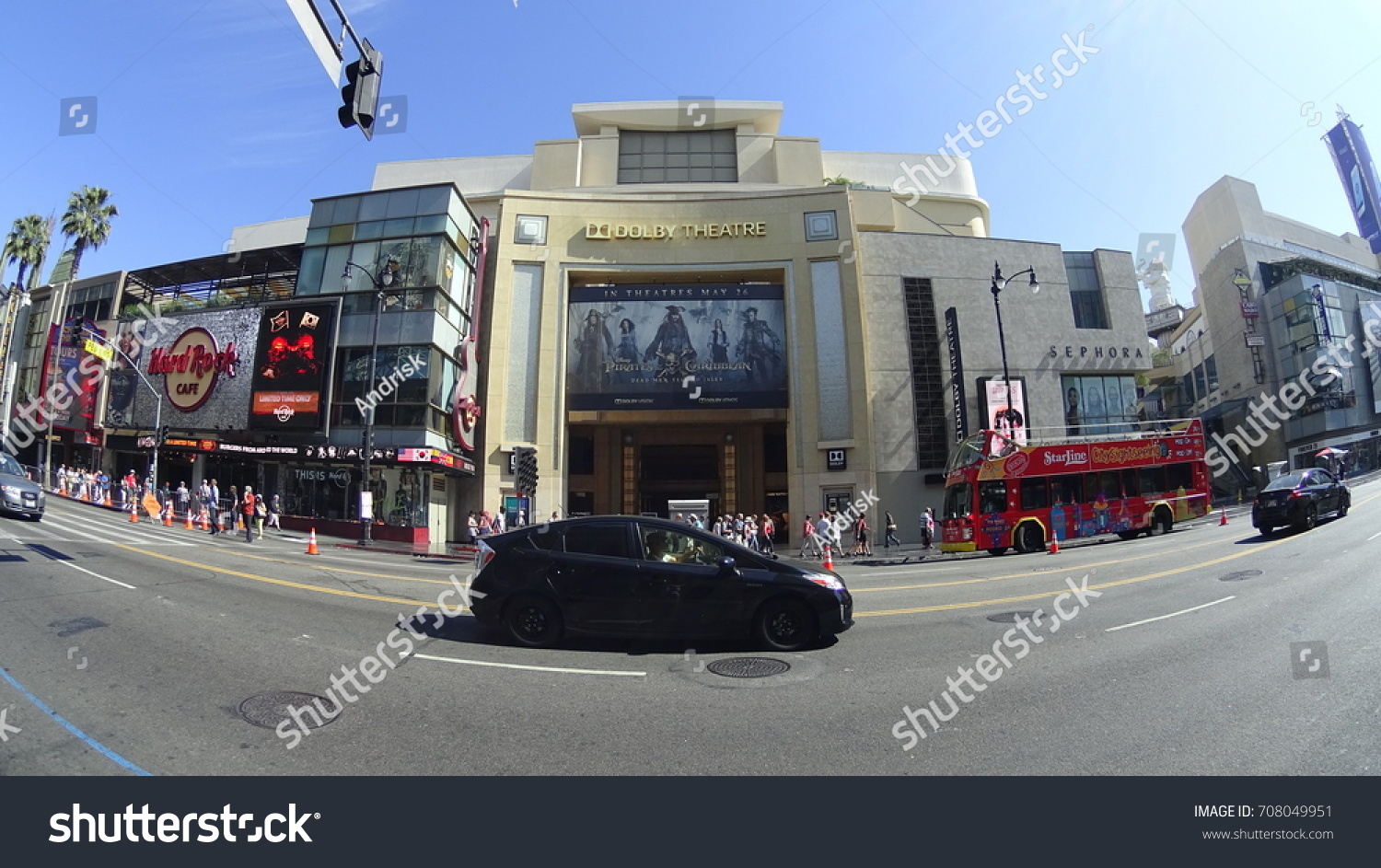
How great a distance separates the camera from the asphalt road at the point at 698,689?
3.97m

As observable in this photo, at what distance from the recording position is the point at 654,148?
46219mm

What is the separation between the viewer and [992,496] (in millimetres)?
20844

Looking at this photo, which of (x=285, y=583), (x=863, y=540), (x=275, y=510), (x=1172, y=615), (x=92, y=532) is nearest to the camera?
(x=1172, y=615)

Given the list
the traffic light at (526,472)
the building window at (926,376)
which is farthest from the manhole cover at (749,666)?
the building window at (926,376)

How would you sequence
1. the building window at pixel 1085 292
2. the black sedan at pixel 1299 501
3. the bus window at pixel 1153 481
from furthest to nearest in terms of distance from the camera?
the building window at pixel 1085 292 < the bus window at pixel 1153 481 < the black sedan at pixel 1299 501

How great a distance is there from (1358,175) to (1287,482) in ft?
119

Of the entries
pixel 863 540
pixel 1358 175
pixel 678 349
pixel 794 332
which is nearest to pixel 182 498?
pixel 678 349

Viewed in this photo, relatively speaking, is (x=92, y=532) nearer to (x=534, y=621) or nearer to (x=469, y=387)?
(x=469, y=387)

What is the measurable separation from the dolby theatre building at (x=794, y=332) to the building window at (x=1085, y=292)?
124 millimetres

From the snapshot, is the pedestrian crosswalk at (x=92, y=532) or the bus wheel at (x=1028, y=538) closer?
the pedestrian crosswalk at (x=92, y=532)

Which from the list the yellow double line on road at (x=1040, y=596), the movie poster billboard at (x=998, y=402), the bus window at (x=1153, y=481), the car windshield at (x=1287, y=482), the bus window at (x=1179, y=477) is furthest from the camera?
the movie poster billboard at (x=998, y=402)

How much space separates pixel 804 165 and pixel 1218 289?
43.2 meters

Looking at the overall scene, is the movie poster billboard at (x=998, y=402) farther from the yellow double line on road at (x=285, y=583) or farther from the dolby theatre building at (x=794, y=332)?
the yellow double line on road at (x=285, y=583)
